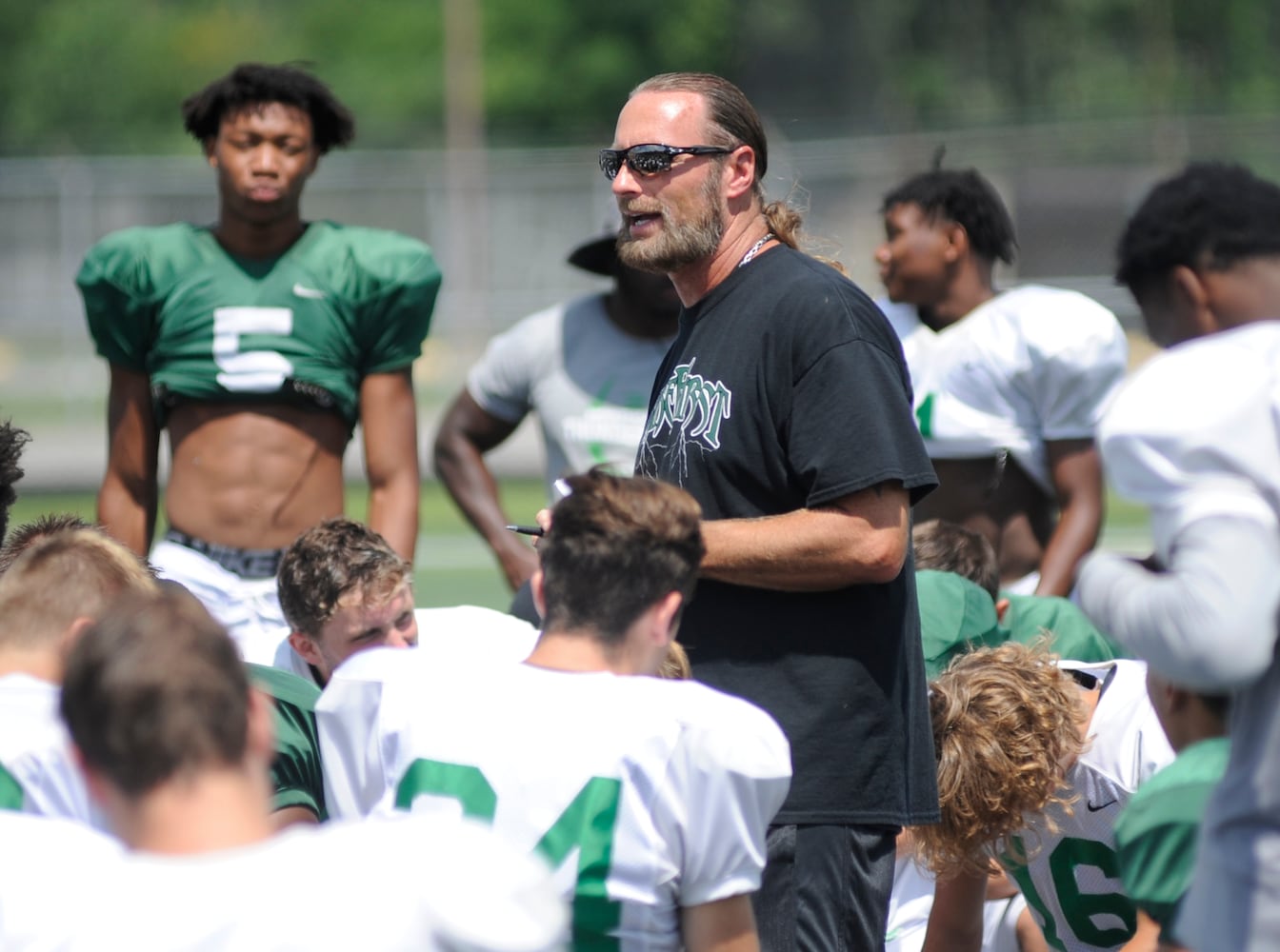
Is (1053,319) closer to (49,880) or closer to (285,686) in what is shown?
(285,686)

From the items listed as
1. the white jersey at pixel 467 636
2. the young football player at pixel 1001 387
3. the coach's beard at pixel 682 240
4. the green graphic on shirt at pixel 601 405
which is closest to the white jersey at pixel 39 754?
the white jersey at pixel 467 636

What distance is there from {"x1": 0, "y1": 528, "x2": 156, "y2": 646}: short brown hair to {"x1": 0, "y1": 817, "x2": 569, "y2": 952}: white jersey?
740mm

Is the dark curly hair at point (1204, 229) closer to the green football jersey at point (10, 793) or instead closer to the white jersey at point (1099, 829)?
the white jersey at point (1099, 829)

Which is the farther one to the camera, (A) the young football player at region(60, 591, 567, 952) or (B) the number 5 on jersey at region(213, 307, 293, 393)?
(B) the number 5 on jersey at region(213, 307, 293, 393)

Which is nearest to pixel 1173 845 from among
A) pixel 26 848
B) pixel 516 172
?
pixel 26 848

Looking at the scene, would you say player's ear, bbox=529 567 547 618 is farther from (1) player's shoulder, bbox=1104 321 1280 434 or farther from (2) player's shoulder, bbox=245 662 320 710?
(1) player's shoulder, bbox=1104 321 1280 434

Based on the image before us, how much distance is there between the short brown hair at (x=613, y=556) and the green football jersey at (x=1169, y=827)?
2.51 ft

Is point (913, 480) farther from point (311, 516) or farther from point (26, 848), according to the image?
point (311, 516)

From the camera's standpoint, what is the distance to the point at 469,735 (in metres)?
2.60

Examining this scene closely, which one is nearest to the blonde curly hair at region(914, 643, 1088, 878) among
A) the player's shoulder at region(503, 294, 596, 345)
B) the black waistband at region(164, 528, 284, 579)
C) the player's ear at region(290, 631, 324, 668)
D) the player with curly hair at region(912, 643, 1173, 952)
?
the player with curly hair at region(912, 643, 1173, 952)

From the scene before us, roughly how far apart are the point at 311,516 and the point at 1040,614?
2155 millimetres

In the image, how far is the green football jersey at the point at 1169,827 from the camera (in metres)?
2.56

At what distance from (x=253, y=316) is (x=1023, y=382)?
95.2 inches

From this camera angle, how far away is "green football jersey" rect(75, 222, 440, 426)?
205 inches
